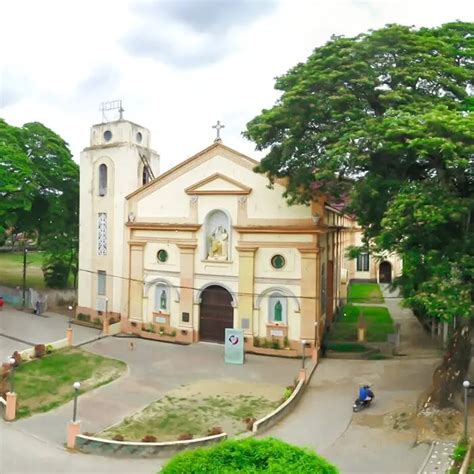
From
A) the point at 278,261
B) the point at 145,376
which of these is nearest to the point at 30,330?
the point at 145,376

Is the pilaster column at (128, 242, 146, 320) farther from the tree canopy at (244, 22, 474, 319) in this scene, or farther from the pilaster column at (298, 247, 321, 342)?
the tree canopy at (244, 22, 474, 319)

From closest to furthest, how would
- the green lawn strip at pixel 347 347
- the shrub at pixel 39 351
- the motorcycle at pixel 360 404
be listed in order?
the motorcycle at pixel 360 404 < the shrub at pixel 39 351 < the green lawn strip at pixel 347 347

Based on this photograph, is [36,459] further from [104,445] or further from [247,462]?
[247,462]

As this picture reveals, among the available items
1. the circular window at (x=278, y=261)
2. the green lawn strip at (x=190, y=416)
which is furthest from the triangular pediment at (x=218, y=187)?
the green lawn strip at (x=190, y=416)

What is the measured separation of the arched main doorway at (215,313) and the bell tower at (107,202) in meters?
5.00

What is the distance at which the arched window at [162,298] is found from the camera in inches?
1046

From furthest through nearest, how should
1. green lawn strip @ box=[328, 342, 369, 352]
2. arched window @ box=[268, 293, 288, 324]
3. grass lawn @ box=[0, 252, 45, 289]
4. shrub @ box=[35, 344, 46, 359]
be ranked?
grass lawn @ box=[0, 252, 45, 289] < arched window @ box=[268, 293, 288, 324] < green lawn strip @ box=[328, 342, 369, 352] < shrub @ box=[35, 344, 46, 359]

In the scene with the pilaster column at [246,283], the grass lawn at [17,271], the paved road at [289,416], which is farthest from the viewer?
the grass lawn at [17,271]

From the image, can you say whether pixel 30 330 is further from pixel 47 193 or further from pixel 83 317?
pixel 47 193

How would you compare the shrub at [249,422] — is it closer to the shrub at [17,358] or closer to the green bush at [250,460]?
the green bush at [250,460]

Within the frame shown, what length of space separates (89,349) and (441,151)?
17646mm

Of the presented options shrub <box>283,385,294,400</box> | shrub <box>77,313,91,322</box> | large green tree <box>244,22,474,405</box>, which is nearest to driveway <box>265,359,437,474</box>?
shrub <box>283,385,294,400</box>

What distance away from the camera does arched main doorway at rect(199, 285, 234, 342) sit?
25.3m

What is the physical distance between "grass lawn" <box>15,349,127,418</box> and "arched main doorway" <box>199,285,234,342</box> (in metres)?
4.95
